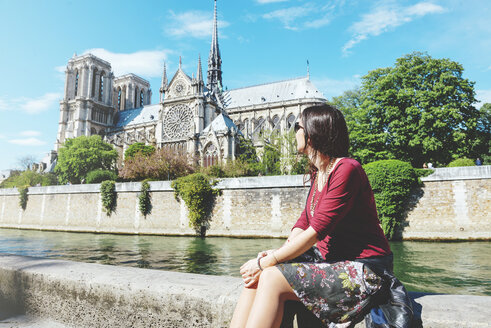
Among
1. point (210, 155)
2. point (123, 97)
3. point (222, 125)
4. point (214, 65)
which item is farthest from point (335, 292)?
point (123, 97)

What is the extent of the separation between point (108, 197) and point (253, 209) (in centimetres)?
904

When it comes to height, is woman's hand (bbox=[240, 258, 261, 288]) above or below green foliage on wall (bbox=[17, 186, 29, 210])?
below

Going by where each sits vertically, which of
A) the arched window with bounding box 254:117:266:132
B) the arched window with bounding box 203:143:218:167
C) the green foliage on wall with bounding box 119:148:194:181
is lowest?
the green foliage on wall with bounding box 119:148:194:181

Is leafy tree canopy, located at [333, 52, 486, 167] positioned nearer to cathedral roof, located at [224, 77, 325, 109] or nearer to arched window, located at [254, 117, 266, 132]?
arched window, located at [254, 117, 266, 132]

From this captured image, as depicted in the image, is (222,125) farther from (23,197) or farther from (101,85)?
(101,85)

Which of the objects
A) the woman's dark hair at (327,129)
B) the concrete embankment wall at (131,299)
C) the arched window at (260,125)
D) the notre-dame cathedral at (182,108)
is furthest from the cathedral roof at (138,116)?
the woman's dark hair at (327,129)

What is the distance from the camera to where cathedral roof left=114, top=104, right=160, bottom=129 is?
51.4 metres

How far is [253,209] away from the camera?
603 inches

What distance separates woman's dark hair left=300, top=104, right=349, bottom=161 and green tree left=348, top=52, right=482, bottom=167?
19.6 metres

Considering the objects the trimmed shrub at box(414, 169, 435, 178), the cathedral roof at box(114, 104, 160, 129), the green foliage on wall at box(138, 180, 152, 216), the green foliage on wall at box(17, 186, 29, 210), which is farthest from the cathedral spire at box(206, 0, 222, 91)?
the trimmed shrub at box(414, 169, 435, 178)

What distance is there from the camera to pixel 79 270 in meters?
2.30

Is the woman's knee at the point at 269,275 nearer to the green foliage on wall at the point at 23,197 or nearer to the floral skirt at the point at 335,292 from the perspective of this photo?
the floral skirt at the point at 335,292

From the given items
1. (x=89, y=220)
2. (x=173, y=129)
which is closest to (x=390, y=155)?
Result: (x=89, y=220)

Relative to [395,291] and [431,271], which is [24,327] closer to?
[395,291]
